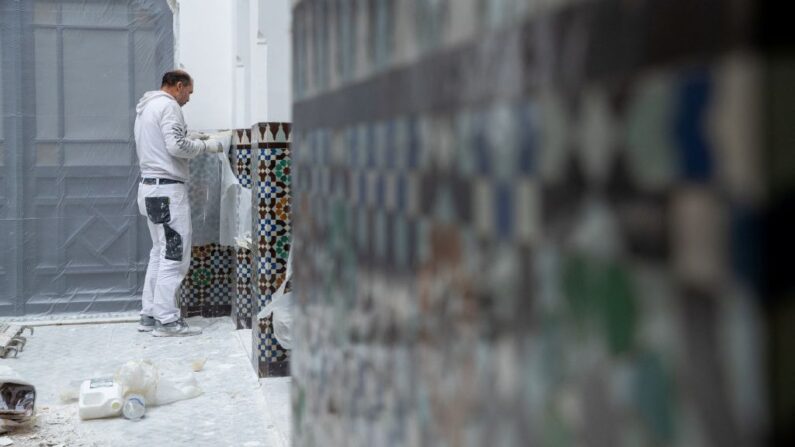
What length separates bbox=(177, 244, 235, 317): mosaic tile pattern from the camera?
4836 mm

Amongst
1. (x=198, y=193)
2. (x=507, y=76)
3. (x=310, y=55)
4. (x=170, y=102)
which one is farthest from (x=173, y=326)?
(x=507, y=76)

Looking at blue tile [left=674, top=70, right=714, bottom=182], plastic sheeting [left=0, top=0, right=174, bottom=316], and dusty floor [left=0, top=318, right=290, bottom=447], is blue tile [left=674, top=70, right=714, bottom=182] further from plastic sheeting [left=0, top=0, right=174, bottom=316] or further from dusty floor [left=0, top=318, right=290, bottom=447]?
plastic sheeting [left=0, top=0, right=174, bottom=316]

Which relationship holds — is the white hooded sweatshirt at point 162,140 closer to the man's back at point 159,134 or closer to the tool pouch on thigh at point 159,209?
the man's back at point 159,134

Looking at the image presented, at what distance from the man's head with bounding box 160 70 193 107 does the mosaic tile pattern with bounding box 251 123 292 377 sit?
38.3 inches

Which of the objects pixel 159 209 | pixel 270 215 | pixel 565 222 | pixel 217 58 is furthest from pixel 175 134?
pixel 565 222

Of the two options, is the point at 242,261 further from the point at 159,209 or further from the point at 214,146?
the point at 214,146

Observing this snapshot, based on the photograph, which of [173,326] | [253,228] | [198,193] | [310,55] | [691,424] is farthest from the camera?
[198,193]

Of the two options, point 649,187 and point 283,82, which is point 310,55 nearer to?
point 649,187

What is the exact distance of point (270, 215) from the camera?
11.9ft

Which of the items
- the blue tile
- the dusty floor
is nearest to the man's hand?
the dusty floor

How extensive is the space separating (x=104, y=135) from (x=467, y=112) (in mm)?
4981

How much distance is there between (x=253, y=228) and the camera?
3.78 m

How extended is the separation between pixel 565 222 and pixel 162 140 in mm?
4447

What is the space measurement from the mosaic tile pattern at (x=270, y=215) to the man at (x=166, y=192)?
0.87 metres
